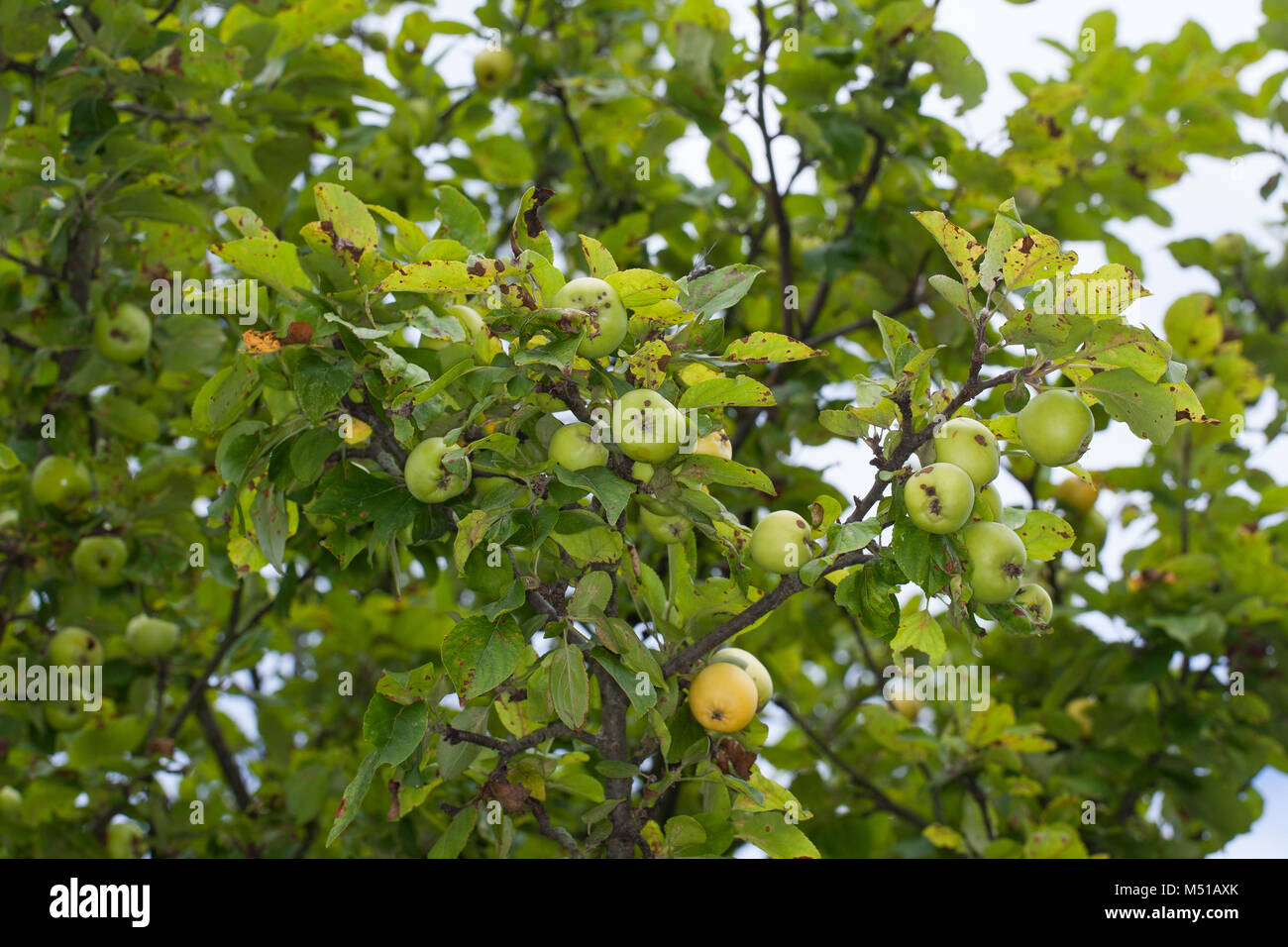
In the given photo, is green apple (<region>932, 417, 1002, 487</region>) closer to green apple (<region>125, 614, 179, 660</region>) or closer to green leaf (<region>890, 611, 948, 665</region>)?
green leaf (<region>890, 611, 948, 665</region>)

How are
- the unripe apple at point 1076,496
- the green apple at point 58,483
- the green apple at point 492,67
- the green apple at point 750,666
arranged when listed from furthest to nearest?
the unripe apple at point 1076,496 → the green apple at point 492,67 → the green apple at point 58,483 → the green apple at point 750,666

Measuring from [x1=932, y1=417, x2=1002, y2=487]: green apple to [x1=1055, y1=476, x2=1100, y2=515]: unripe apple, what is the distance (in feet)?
7.94

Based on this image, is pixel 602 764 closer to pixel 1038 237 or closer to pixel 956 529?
pixel 956 529

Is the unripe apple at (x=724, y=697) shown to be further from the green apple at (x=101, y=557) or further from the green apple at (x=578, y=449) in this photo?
the green apple at (x=101, y=557)

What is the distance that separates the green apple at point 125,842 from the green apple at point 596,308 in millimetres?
2502

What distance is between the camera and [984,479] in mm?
1466

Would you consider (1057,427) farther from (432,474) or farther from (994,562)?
(432,474)

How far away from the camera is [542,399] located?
1.57 m

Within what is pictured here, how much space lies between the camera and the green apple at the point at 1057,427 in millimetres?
1404

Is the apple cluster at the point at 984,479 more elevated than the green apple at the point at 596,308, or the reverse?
the green apple at the point at 596,308

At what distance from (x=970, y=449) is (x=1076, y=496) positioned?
2.48 metres

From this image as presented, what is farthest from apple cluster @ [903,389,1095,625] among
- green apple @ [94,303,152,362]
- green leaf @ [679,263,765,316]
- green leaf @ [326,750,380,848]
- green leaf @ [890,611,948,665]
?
green apple @ [94,303,152,362]

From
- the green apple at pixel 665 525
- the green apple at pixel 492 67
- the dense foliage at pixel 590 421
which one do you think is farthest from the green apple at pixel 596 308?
the green apple at pixel 492 67
